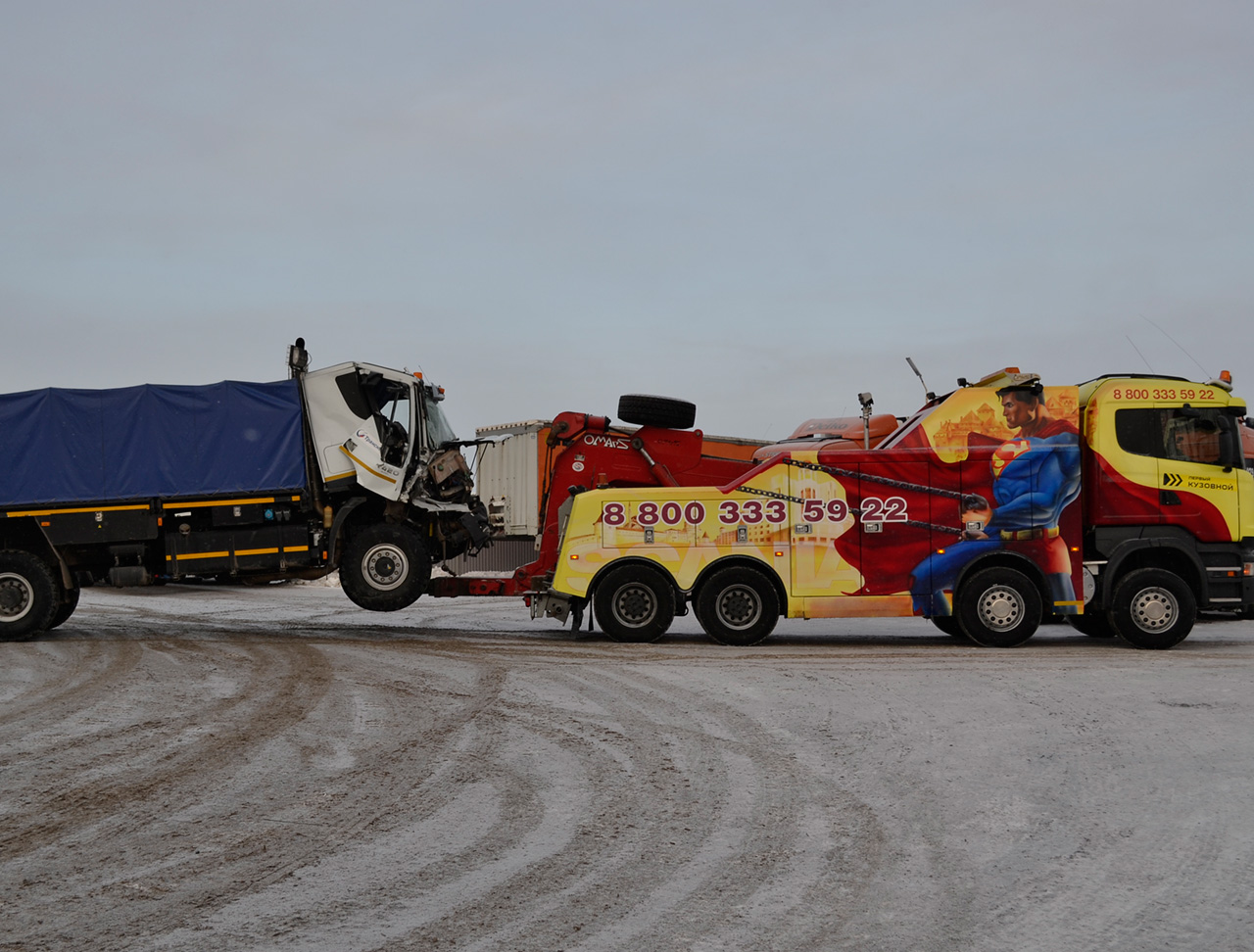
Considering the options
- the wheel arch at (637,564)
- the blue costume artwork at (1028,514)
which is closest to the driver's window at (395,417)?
the wheel arch at (637,564)

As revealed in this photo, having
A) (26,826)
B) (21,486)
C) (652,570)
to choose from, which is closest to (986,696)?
(652,570)

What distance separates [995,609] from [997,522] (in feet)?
3.44

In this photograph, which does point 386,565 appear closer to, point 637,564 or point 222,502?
point 222,502

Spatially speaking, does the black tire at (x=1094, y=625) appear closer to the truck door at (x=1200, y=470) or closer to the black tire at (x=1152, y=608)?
the black tire at (x=1152, y=608)

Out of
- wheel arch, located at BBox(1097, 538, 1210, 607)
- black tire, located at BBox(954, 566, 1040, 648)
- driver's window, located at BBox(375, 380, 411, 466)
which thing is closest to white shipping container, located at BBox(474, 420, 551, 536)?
driver's window, located at BBox(375, 380, 411, 466)

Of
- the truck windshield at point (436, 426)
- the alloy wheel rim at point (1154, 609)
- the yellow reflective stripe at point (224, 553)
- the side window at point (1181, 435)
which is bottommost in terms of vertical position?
the alloy wheel rim at point (1154, 609)

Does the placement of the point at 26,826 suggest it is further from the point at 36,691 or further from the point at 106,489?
the point at 106,489

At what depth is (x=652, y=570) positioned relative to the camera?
14.1 metres

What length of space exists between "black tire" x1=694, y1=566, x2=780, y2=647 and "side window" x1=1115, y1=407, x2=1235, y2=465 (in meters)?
4.66

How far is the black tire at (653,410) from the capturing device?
15055 millimetres

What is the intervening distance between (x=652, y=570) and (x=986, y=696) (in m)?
5.16

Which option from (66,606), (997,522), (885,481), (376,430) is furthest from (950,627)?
(66,606)

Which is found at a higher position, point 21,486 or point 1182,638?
point 21,486

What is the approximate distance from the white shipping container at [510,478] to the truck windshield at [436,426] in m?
0.44
